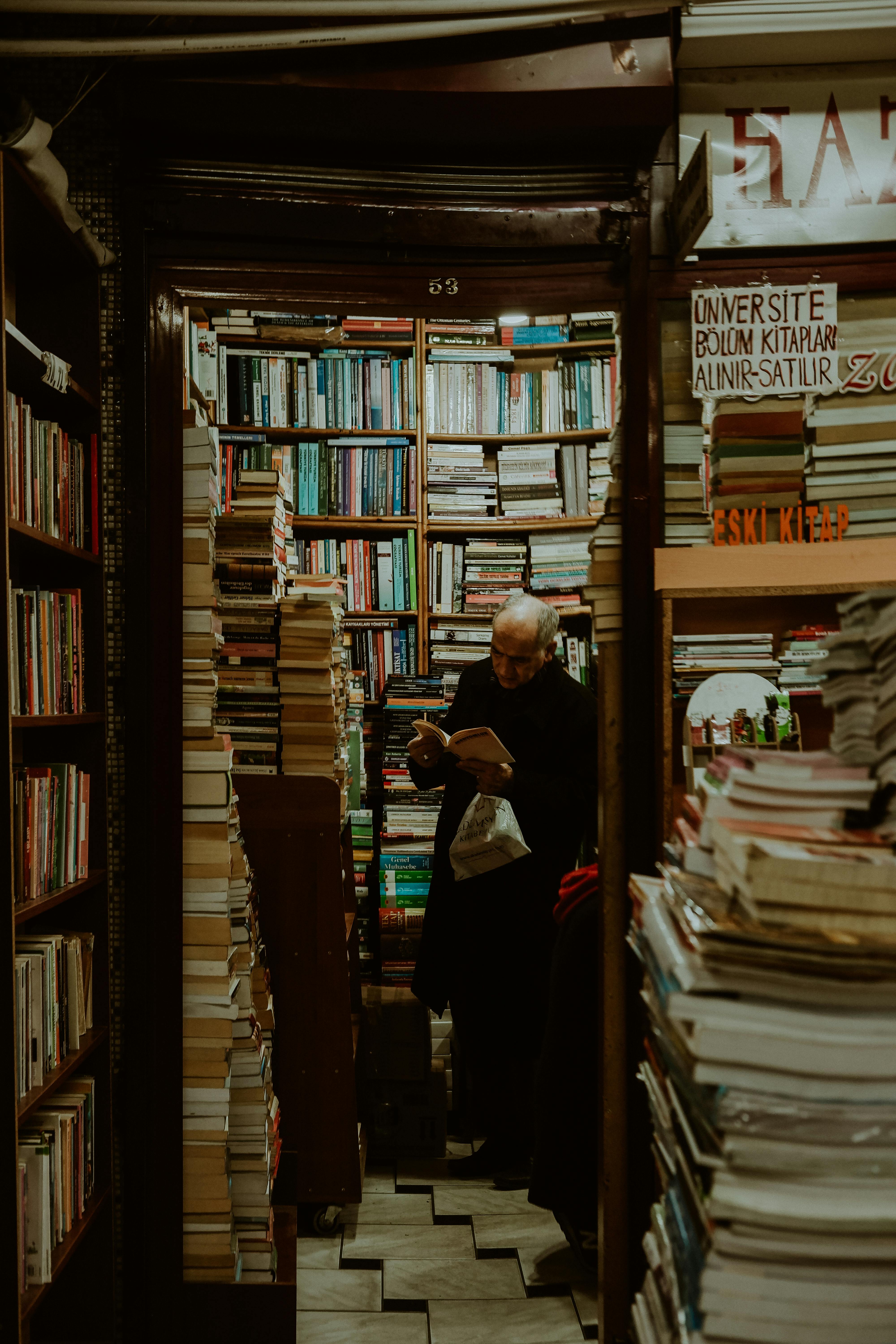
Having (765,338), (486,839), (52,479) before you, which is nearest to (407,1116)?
(486,839)

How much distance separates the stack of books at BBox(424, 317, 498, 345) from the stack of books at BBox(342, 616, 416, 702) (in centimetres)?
123

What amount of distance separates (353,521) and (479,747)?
1.75 m

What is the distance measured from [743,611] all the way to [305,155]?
4.30ft

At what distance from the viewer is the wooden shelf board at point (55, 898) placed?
167 cm

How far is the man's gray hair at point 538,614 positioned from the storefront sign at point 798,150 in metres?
1.33

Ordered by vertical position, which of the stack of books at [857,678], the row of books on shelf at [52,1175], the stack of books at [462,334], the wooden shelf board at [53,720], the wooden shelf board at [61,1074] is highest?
the stack of books at [462,334]

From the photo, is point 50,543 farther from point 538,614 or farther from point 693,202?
point 538,614

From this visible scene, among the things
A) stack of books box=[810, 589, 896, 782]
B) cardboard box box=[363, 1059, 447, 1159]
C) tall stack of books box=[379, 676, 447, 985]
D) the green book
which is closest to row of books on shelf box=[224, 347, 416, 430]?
the green book

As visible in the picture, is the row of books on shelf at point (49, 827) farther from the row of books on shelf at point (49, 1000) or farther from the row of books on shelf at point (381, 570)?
the row of books on shelf at point (381, 570)

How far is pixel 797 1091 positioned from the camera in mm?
848

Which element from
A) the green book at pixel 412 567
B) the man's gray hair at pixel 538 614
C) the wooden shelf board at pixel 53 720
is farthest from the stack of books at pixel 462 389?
the wooden shelf board at pixel 53 720

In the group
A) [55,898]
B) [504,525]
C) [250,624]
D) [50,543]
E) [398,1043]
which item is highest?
[504,525]

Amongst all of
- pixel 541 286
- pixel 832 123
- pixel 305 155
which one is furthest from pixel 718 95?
pixel 305 155

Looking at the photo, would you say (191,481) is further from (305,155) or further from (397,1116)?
(397,1116)
